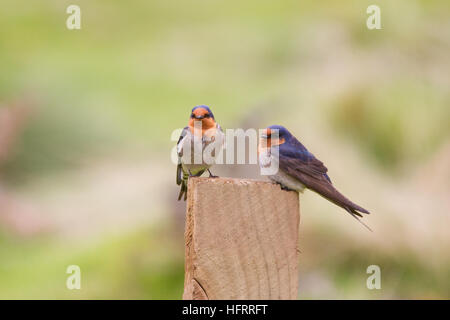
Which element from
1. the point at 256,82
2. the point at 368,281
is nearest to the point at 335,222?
the point at 368,281

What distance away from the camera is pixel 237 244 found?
1372 millimetres

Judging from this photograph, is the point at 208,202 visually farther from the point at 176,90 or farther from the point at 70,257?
the point at 176,90

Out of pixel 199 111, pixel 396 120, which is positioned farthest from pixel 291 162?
pixel 396 120

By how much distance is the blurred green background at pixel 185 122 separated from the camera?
380cm

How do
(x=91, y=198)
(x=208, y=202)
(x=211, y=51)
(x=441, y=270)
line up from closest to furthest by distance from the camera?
1. (x=208, y=202)
2. (x=441, y=270)
3. (x=91, y=198)
4. (x=211, y=51)

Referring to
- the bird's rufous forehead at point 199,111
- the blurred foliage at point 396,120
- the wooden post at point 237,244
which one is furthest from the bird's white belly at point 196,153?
the blurred foliage at point 396,120

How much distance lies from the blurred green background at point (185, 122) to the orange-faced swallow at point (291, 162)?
1606 mm

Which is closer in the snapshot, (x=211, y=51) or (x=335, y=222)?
(x=335, y=222)

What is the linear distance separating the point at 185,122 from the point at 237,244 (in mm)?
3134

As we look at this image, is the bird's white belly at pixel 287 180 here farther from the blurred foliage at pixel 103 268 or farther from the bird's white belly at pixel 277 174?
the blurred foliage at pixel 103 268

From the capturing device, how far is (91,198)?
4.31 meters

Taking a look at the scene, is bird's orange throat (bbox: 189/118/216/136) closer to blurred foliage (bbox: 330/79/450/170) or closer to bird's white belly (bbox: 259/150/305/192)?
bird's white belly (bbox: 259/150/305/192)

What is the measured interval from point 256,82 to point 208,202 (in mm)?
3671

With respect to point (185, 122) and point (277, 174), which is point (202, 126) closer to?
point (277, 174)
